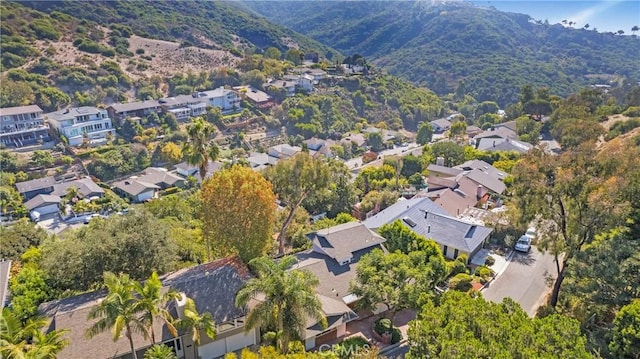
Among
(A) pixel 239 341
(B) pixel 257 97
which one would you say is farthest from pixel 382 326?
(B) pixel 257 97

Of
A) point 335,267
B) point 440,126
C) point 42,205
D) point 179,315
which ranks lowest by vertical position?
point 42,205

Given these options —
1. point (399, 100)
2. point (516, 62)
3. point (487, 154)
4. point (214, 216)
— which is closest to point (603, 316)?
point (214, 216)

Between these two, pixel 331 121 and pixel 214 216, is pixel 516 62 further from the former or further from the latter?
pixel 214 216

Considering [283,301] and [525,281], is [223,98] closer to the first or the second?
[525,281]

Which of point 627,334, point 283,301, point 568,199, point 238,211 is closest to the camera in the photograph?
point 283,301

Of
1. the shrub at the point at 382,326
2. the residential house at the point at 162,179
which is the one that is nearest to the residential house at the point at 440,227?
the shrub at the point at 382,326

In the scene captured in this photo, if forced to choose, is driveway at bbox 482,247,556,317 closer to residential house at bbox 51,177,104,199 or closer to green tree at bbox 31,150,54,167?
residential house at bbox 51,177,104,199
